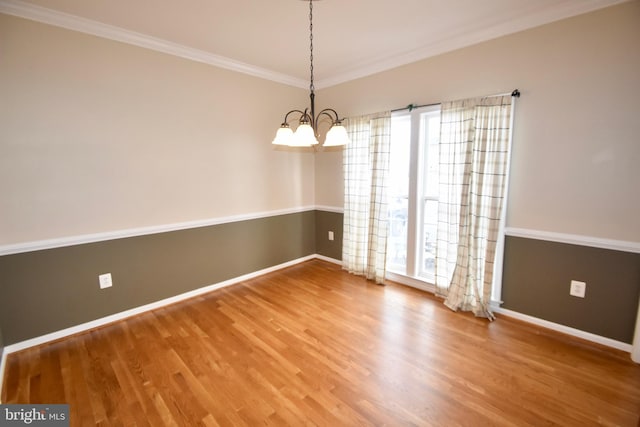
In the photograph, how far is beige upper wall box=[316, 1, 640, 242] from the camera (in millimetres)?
2082

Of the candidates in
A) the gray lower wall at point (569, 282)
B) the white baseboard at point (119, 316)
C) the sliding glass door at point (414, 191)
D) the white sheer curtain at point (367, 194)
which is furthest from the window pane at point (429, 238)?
the white baseboard at point (119, 316)

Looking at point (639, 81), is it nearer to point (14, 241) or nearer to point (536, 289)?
point (536, 289)

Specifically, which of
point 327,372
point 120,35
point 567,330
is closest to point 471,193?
point 567,330

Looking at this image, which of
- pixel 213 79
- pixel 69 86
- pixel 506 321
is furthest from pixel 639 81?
pixel 69 86

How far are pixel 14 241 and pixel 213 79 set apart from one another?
→ 2330mm

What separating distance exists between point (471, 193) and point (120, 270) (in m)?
3.47

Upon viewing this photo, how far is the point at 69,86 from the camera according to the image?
2391 millimetres

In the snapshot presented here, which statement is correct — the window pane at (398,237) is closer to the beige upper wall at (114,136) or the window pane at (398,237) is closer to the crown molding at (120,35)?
the beige upper wall at (114,136)

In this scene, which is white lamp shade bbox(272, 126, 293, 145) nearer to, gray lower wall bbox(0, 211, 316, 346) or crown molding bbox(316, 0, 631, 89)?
gray lower wall bbox(0, 211, 316, 346)

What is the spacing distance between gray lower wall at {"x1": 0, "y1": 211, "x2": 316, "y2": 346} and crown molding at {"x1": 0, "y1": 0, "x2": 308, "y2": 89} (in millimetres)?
1836

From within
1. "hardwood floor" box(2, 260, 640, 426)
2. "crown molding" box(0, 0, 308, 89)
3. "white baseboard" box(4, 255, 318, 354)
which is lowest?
"hardwood floor" box(2, 260, 640, 426)

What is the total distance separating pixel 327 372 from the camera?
2.07 m

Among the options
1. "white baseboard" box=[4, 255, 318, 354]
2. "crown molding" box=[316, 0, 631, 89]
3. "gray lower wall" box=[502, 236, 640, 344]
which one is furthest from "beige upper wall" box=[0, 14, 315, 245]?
"gray lower wall" box=[502, 236, 640, 344]

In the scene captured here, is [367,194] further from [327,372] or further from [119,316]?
[119,316]
